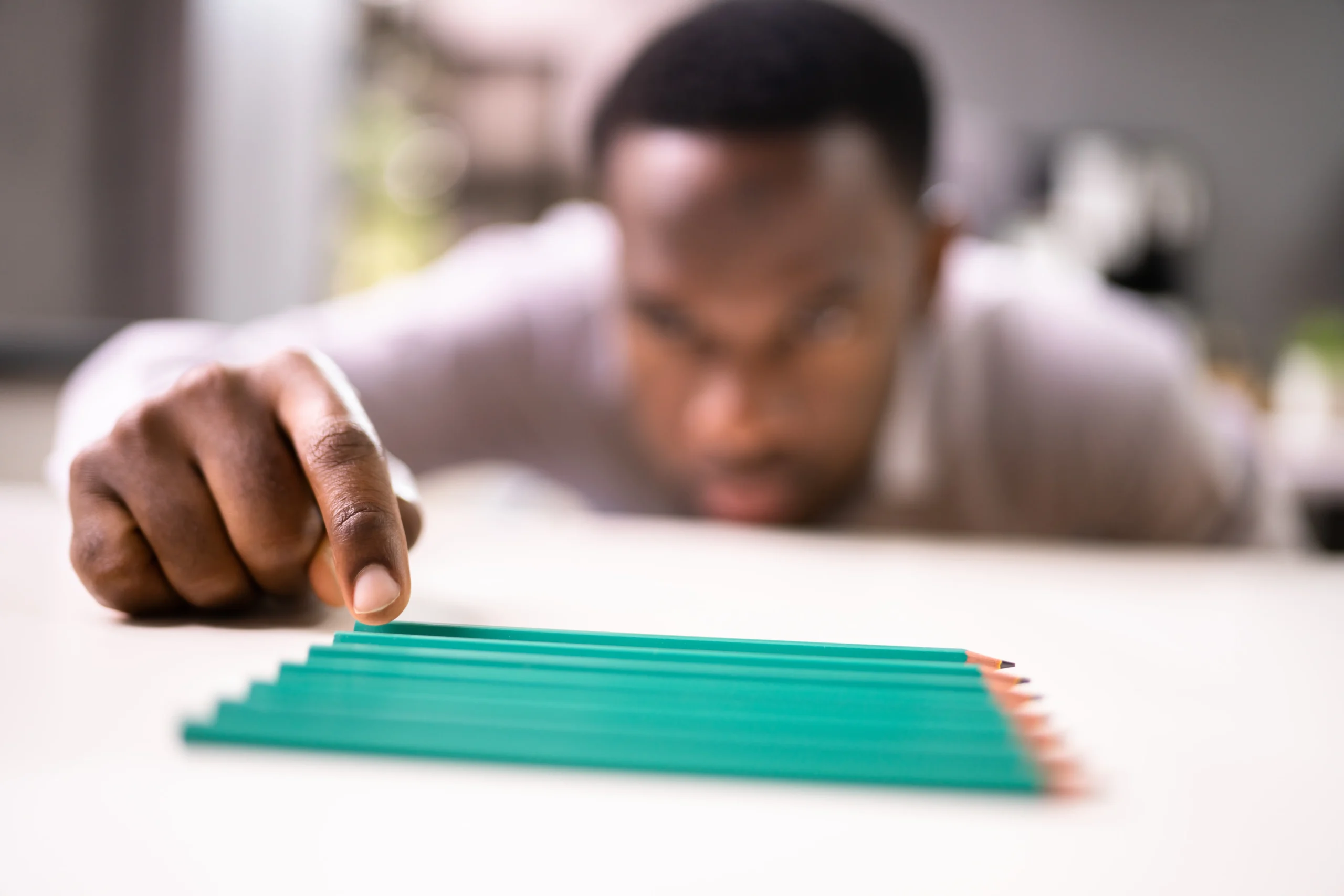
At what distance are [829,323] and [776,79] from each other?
215mm

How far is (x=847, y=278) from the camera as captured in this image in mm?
884

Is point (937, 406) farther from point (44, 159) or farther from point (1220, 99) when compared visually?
point (1220, 99)

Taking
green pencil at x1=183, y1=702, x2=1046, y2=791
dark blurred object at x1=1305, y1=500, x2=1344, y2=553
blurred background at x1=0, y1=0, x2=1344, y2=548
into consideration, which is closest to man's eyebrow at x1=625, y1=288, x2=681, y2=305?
green pencil at x1=183, y1=702, x2=1046, y2=791

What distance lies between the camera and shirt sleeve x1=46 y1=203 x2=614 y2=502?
3.64ft

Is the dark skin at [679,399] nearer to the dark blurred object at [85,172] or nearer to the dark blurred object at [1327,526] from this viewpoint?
the dark blurred object at [85,172]

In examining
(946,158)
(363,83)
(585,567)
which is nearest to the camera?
(585,567)

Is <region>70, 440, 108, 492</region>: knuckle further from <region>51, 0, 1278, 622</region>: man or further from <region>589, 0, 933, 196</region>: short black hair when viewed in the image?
<region>589, 0, 933, 196</region>: short black hair

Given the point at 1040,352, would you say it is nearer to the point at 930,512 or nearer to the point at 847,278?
the point at 930,512

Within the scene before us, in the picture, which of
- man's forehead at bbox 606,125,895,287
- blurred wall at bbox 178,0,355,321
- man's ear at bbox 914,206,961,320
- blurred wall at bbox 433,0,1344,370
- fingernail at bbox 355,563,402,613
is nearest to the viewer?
fingernail at bbox 355,563,402,613

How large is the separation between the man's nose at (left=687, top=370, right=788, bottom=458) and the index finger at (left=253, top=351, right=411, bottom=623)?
0.41 meters

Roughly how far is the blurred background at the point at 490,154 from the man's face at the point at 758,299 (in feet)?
3.50

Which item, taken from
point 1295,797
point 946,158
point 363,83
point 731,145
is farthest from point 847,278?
point 363,83

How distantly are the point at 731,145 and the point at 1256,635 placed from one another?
1.76 feet

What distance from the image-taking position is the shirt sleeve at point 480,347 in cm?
111
